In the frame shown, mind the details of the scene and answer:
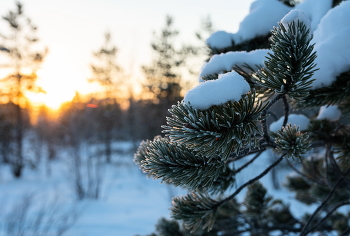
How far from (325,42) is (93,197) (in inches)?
317

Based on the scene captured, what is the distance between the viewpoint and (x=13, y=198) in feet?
25.7

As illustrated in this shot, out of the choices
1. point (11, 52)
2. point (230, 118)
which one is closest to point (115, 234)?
point (230, 118)

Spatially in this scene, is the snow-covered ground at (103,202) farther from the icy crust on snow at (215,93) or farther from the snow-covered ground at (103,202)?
the icy crust on snow at (215,93)

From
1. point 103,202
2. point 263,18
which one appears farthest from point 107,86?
point 263,18

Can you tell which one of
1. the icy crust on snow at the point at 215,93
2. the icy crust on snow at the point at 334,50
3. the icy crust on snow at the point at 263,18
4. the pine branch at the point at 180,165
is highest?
the icy crust on snow at the point at 263,18

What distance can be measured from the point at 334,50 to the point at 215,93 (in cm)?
62

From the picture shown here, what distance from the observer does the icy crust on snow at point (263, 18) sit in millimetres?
1210

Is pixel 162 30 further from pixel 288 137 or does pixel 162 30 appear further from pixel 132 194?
pixel 288 137

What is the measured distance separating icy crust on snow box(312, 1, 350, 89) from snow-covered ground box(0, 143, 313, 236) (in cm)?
462

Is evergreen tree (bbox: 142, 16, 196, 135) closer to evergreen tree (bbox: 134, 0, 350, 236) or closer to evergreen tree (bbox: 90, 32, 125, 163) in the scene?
evergreen tree (bbox: 90, 32, 125, 163)

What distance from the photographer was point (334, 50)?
859mm

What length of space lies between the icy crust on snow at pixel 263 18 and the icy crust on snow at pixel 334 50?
0.25 metres

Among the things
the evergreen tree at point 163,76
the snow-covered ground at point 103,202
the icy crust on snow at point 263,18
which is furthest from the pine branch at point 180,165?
the evergreen tree at point 163,76

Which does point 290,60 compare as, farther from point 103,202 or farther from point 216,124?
point 103,202
